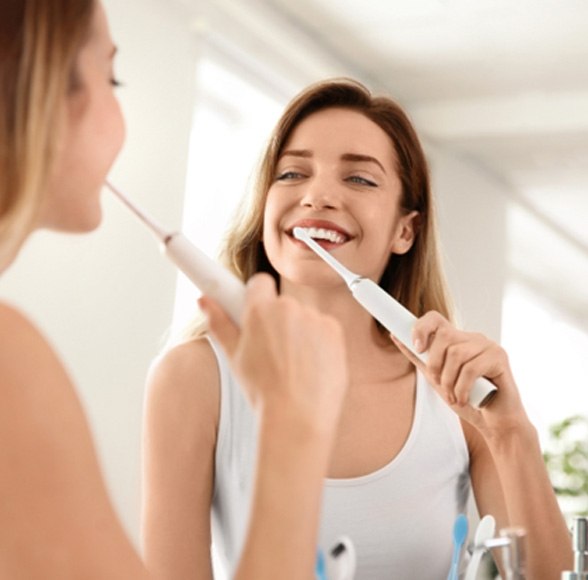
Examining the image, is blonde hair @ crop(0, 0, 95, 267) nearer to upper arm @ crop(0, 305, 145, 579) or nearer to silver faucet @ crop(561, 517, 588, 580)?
upper arm @ crop(0, 305, 145, 579)

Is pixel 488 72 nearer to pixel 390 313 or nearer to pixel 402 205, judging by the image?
pixel 402 205

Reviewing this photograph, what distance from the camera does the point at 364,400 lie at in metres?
1.17

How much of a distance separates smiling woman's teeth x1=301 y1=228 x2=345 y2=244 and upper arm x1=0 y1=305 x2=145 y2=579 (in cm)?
61

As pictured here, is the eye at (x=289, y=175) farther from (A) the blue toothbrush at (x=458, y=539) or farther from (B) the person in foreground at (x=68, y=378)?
(B) the person in foreground at (x=68, y=378)

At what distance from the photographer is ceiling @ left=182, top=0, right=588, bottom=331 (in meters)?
2.80

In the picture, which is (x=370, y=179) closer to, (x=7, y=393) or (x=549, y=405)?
(x=7, y=393)

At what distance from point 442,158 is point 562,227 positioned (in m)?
0.62

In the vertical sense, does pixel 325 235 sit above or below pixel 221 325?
above

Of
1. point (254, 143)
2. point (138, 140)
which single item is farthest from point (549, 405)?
point (138, 140)

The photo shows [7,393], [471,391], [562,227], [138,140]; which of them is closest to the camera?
[7,393]

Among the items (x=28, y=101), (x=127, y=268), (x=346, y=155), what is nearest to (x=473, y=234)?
(x=127, y=268)

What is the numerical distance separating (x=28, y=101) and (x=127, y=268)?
6.07 ft

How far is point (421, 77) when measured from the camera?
3242 millimetres

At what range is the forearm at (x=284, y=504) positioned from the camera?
0.54m
